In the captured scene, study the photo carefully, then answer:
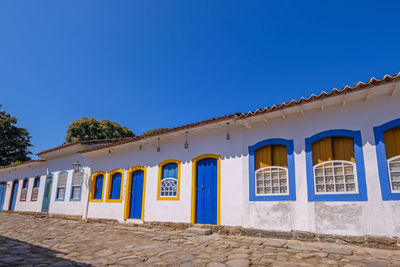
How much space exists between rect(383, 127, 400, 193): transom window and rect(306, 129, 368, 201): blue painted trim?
0.48 m

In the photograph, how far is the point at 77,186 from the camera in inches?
527

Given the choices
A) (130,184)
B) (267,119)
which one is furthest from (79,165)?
(267,119)

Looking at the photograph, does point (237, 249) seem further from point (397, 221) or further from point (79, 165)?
point (79, 165)

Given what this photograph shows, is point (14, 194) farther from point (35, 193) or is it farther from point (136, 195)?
point (136, 195)

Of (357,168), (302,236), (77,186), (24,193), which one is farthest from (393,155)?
(24,193)

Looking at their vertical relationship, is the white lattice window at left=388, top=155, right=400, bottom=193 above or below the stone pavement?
above

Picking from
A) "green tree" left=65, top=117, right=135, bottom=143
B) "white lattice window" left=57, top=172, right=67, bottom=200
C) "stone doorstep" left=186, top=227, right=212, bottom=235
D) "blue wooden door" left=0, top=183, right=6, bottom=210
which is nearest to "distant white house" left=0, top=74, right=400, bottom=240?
"stone doorstep" left=186, top=227, right=212, bottom=235

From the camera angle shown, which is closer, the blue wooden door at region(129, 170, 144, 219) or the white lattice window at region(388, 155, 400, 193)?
the white lattice window at region(388, 155, 400, 193)

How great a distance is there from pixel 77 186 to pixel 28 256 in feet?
29.1

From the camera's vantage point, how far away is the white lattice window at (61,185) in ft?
46.6

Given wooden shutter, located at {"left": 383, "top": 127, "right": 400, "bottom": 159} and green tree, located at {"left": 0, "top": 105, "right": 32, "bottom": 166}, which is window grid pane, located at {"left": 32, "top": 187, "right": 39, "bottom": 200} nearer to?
green tree, located at {"left": 0, "top": 105, "right": 32, "bottom": 166}

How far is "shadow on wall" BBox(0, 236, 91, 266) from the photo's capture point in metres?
4.52

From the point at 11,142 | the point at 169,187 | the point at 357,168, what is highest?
the point at 11,142

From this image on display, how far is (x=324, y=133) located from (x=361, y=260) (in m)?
2.95
